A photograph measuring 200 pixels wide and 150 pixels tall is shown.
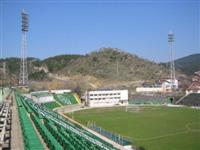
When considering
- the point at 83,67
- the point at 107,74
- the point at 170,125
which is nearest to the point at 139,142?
the point at 170,125

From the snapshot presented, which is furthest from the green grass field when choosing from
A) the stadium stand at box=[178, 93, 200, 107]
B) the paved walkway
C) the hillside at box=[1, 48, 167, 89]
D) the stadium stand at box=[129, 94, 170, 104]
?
the hillside at box=[1, 48, 167, 89]

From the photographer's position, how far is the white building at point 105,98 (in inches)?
2147

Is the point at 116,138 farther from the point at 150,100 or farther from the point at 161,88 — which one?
the point at 161,88

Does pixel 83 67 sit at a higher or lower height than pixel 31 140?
higher

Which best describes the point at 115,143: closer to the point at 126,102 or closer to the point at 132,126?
the point at 132,126

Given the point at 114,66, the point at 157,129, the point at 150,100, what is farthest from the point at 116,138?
the point at 114,66

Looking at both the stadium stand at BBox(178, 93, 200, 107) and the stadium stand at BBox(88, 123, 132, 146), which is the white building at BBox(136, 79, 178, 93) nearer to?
the stadium stand at BBox(178, 93, 200, 107)

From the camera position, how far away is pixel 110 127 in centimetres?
3203

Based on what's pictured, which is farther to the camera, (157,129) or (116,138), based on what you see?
(157,129)

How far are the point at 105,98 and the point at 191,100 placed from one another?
12831 millimetres

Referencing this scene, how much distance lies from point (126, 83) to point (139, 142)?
7253 centimetres

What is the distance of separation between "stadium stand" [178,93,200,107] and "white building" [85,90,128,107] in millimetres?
8917

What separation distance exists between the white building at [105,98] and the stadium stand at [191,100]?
8.92 meters

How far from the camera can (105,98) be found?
5559cm
